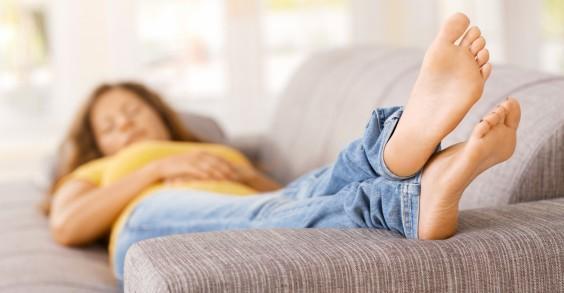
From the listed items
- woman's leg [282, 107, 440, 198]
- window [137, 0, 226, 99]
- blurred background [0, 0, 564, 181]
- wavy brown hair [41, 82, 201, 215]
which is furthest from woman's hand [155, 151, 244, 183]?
window [137, 0, 226, 99]

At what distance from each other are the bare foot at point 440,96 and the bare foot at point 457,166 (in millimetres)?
33

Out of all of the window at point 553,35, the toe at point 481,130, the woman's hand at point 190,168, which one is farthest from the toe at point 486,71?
the window at point 553,35

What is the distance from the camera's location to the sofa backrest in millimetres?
1440

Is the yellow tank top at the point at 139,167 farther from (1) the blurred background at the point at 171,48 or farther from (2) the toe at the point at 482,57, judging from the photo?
(1) the blurred background at the point at 171,48

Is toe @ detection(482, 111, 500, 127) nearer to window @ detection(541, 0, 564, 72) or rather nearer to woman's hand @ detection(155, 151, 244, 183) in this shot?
woman's hand @ detection(155, 151, 244, 183)

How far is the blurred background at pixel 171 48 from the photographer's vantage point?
459 cm

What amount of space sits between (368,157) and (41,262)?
86 cm

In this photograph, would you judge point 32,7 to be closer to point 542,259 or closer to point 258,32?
point 258,32

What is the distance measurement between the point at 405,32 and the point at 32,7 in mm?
2003

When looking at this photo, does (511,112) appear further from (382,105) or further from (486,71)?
(382,105)

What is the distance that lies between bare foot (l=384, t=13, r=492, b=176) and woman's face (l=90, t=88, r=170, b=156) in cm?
133

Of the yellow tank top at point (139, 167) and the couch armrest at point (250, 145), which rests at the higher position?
the yellow tank top at point (139, 167)

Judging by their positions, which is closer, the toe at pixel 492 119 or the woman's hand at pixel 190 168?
the toe at pixel 492 119

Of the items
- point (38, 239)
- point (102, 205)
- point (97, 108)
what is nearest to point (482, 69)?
point (102, 205)
